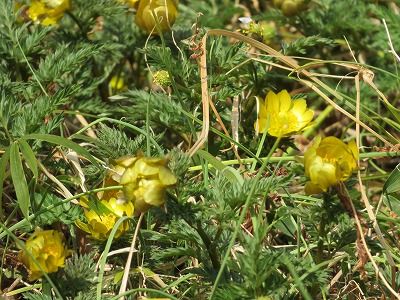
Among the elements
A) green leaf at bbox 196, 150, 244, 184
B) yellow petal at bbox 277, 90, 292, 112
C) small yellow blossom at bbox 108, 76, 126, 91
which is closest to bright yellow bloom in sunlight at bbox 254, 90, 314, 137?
yellow petal at bbox 277, 90, 292, 112

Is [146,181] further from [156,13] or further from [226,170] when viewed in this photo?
[156,13]


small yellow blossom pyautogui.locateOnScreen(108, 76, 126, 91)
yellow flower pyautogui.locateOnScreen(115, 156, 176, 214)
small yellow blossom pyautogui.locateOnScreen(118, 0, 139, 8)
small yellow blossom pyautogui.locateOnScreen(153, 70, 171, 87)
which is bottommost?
small yellow blossom pyautogui.locateOnScreen(108, 76, 126, 91)

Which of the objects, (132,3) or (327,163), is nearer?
(327,163)

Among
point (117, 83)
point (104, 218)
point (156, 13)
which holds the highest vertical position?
point (156, 13)

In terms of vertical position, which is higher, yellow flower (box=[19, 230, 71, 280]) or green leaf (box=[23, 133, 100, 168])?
green leaf (box=[23, 133, 100, 168])

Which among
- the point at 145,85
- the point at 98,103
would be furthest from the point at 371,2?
the point at 98,103

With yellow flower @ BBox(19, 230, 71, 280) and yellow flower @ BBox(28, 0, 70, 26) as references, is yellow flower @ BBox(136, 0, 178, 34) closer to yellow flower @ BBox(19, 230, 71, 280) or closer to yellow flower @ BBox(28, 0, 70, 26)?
yellow flower @ BBox(28, 0, 70, 26)

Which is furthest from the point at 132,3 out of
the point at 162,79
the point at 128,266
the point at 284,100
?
the point at 128,266
